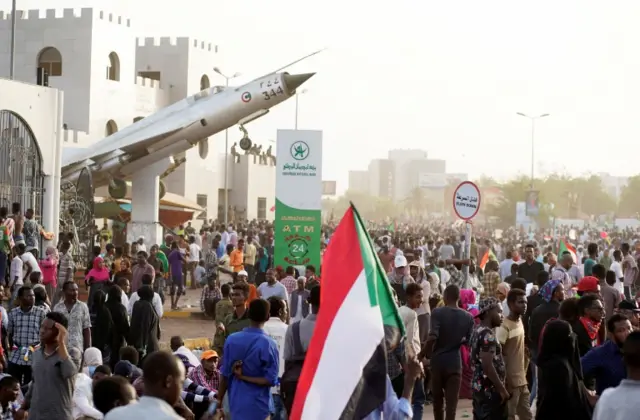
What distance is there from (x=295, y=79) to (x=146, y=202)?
6883 millimetres

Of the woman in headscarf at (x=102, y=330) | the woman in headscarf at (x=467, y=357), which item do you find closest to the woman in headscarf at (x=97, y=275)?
the woman in headscarf at (x=102, y=330)

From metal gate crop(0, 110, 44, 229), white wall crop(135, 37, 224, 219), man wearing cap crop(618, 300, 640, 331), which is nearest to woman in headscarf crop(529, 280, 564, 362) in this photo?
man wearing cap crop(618, 300, 640, 331)

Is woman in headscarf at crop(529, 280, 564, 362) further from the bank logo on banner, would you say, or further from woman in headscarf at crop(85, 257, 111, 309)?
the bank logo on banner

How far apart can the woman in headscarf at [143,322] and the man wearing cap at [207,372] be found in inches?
141

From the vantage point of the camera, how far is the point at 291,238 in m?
22.0

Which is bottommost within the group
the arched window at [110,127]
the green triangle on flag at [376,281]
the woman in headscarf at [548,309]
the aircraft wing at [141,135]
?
the woman in headscarf at [548,309]

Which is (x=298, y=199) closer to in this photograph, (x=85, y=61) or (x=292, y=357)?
(x=292, y=357)

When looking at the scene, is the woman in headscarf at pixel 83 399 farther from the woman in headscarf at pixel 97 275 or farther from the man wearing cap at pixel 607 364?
the woman in headscarf at pixel 97 275

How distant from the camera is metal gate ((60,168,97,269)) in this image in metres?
30.9

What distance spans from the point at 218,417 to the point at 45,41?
4356 centimetres

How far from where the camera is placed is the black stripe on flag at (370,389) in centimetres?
711

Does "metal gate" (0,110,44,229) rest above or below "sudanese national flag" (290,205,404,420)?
above

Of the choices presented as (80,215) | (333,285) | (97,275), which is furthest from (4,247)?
(333,285)

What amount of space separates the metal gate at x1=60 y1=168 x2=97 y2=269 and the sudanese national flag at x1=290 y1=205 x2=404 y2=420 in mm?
23340
